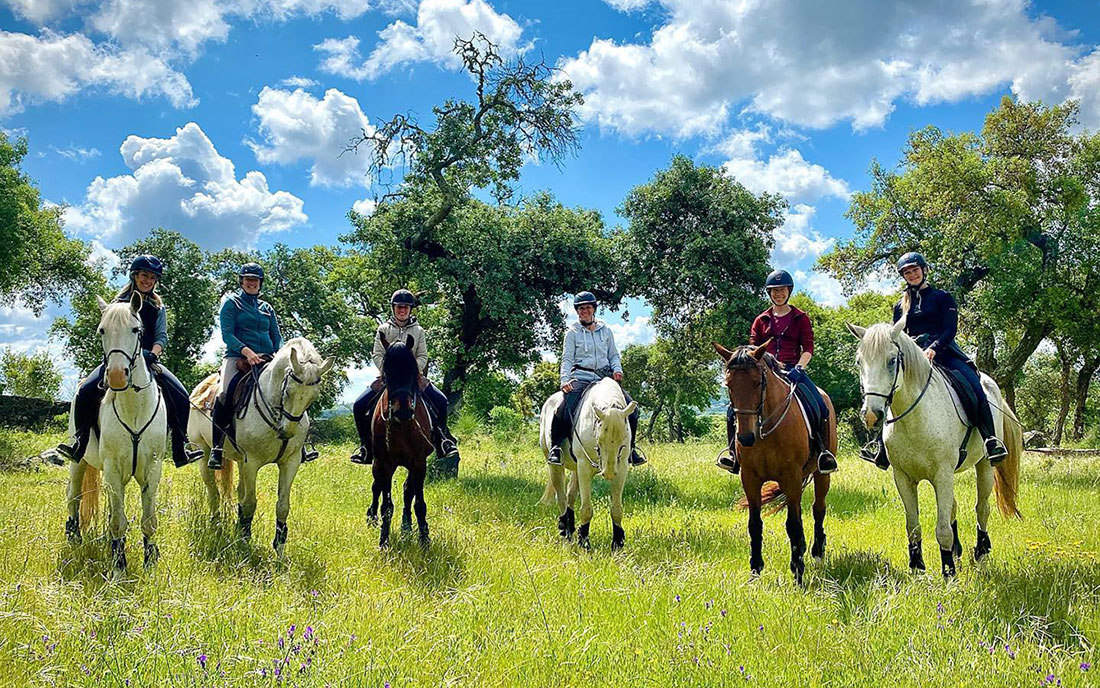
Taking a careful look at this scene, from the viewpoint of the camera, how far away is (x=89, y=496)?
6.73 m

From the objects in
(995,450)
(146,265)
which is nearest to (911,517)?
(995,450)

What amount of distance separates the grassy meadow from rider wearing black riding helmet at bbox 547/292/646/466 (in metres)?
1.56

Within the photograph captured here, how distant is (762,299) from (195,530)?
11.8 m

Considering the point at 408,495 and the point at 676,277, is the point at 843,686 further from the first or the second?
the point at 676,277

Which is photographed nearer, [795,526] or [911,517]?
[795,526]

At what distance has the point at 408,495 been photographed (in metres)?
7.63

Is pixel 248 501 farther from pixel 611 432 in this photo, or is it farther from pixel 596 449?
pixel 611 432

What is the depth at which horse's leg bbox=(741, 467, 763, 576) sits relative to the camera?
6.43 metres

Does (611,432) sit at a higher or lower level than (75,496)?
higher

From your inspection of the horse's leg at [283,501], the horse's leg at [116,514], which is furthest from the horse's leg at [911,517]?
the horse's leg at [116,514]

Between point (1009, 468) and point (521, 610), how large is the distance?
274 inches

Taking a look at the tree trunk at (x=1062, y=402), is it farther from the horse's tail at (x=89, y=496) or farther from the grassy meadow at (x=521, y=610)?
the horse's tail at (x=89, y=496)

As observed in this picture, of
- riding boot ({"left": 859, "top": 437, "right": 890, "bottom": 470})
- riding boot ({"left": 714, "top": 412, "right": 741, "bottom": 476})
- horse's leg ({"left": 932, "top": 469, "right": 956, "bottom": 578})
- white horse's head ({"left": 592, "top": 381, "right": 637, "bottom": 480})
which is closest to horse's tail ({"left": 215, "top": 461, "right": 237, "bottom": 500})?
white horse's head ({"left": 592, "top": 381, "right": 637, "bottom": 480})

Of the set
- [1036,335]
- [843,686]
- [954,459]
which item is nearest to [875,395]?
[954,459]
